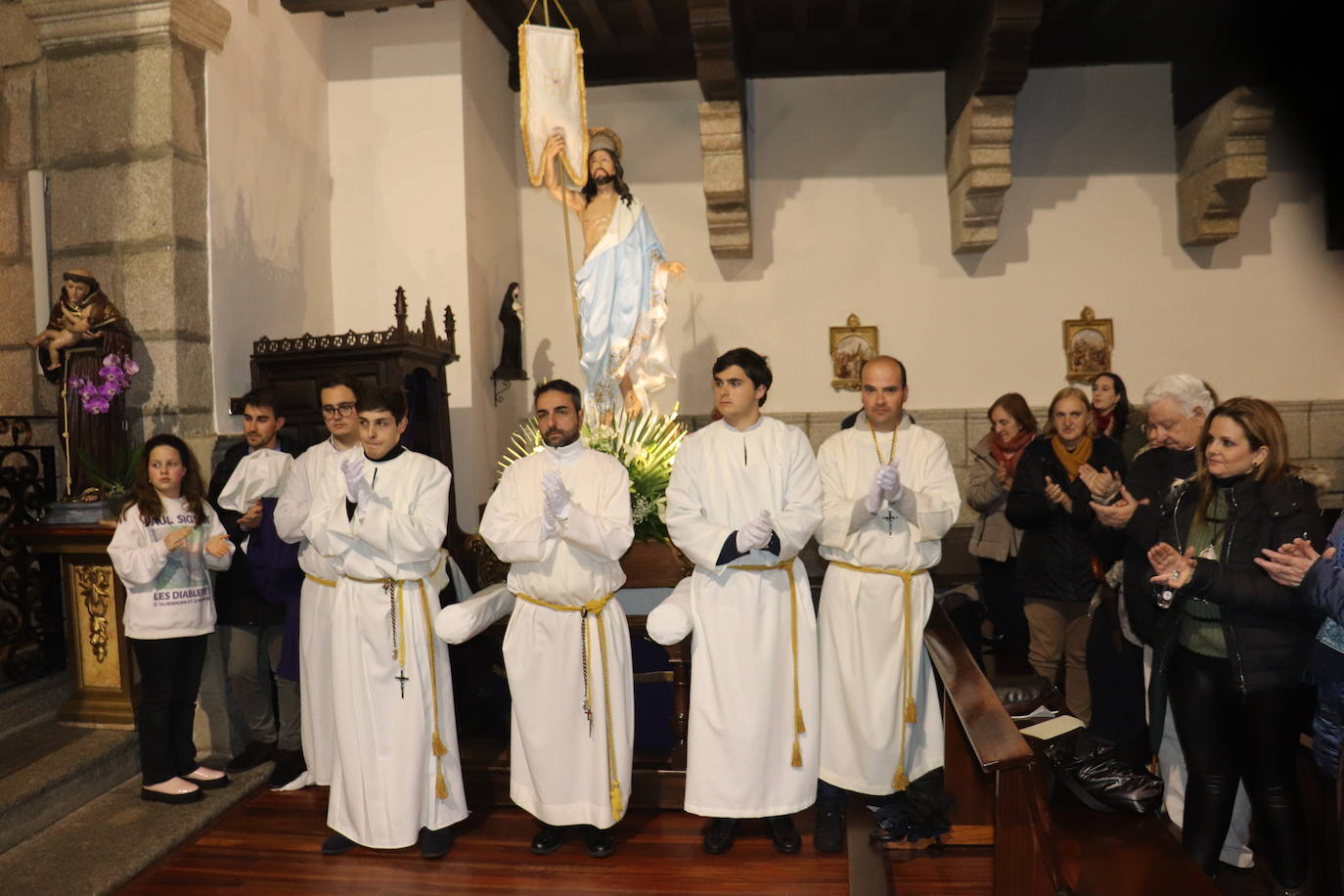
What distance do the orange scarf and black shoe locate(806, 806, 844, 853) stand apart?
1874mm

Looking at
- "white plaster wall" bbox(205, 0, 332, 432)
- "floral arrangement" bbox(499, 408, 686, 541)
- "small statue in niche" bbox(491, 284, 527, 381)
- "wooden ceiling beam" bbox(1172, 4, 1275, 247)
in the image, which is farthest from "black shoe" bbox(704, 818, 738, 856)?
"wooden ceiling beam" bbox(1172, 4, 1275, 247)

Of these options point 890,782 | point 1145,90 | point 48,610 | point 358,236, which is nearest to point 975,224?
point 1145,90

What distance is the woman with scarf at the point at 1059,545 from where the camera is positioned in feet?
15.6

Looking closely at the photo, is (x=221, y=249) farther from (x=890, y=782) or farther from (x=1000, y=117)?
(x=1000, y=117)

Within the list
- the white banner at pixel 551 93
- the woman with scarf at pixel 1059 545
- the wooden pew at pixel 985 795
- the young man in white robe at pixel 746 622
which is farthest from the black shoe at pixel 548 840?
the white banner at pixel 551 93

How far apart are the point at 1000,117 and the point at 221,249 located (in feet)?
18.5

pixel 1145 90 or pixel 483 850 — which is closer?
→ pixel 483 850

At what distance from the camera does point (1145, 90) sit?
8680mm

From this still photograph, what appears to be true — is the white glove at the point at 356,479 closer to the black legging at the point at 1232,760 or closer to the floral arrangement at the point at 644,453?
the floral arrangement at the point at 644,453

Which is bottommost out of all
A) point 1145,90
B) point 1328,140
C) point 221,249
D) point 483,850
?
point 483,850

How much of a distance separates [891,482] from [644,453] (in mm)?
2007

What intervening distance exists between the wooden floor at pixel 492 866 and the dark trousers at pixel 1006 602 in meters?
1.84

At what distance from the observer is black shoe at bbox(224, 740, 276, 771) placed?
192 inches

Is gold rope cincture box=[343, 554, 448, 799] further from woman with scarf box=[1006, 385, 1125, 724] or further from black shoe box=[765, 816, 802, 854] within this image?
woman with scarf box=[1006, 385, 1125, 724]
